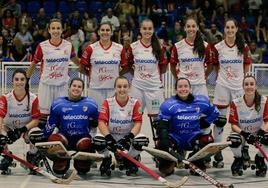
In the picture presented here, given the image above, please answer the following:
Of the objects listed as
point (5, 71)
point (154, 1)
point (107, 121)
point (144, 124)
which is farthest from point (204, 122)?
point (154, 1)

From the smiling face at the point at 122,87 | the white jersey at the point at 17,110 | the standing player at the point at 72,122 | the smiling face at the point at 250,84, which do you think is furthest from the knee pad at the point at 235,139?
the white jersey at the point at 17,110

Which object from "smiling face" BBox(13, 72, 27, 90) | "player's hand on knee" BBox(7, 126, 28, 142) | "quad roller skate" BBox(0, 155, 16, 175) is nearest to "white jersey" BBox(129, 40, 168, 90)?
"smiling face" BBox(13, 72, 27, 90)

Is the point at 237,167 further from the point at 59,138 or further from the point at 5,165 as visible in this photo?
the point at 5,165

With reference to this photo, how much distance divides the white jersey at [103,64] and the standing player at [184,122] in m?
0.97

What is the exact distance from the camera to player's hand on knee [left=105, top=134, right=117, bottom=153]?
22.3 feet

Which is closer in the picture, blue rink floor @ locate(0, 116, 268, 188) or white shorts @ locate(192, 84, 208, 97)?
blue rink floor @ locate(0, 116, 268, 188)

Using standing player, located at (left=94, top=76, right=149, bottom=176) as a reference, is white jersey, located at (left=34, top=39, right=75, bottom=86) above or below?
above

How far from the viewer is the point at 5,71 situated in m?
11.8

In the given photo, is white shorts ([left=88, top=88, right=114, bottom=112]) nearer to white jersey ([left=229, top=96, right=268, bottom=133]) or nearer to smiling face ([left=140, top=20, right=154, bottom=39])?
smiling face ([left=140, top=20, right=154, bottom=39])

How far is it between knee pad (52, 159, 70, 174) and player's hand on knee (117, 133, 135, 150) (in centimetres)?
54

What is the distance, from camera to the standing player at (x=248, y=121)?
713cm

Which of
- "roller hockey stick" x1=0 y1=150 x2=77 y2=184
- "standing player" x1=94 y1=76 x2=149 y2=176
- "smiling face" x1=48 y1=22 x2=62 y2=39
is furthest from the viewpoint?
"smiling face" x1=48 y1=22 x2=62 y2=39

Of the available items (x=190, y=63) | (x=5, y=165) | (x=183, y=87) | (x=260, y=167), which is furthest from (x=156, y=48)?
(x=5, y=165)

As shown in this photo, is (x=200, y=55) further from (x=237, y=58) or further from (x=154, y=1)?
(x=154, y=1)
